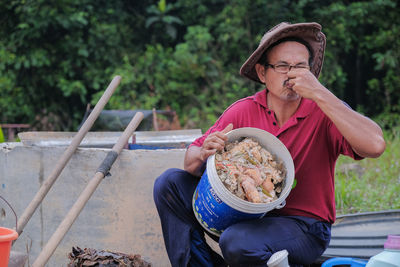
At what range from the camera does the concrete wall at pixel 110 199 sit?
301 centimetres

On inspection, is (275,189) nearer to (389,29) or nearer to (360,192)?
(360,192)

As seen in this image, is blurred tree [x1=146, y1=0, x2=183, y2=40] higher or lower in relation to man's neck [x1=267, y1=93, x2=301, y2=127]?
lower

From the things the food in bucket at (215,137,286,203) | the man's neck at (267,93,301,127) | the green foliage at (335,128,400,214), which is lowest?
the green foliage at (335,128,400,214)

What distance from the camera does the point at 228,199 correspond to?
2066mm

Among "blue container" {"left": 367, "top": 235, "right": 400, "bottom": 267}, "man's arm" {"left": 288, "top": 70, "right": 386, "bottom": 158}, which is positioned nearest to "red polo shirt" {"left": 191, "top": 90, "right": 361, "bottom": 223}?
"man's arm" {"left": 288, "top": 70, "right": 386, "bottom": 158}

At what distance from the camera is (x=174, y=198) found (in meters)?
2.48

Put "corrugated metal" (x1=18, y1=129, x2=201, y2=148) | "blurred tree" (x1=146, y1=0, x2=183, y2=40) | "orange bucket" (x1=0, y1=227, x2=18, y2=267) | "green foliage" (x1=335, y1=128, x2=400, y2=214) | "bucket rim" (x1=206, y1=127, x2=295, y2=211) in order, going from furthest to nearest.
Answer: "blurred tree" (x1=146, y1=0, x2=183, y2=40) < "green foliage" (x1=335, y1=128, x2=400, y2=214) < "corrugated metal" (x1=18, y1=129, x2=201, y2=148) < "bucket rim" (x1=206, y1=127, x2=295, y2=211) < "orange bucket" (x1=0, y1=227, x2=18, y2=267)

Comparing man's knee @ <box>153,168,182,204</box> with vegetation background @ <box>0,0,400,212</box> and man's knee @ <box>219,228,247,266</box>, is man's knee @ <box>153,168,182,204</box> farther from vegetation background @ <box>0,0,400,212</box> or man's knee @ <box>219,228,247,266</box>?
vegetation background @ <box>0,0,400,212</box>

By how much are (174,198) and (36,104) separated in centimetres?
574

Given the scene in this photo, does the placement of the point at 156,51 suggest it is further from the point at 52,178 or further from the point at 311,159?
the point at 311,159

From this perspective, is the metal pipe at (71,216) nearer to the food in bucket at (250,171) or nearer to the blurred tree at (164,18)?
the food in bucket at (250,171)

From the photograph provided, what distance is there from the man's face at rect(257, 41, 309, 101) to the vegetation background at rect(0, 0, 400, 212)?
462 centimetres

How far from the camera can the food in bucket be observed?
7.00 feet

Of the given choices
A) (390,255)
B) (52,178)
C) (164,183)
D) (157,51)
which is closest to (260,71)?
(164,183)
